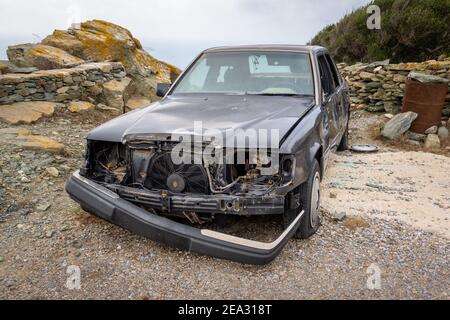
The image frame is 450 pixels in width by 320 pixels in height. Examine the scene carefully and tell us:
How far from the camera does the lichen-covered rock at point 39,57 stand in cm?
860

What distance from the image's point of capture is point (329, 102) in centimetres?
453

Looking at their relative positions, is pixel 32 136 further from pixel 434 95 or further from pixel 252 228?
pixel 434 95

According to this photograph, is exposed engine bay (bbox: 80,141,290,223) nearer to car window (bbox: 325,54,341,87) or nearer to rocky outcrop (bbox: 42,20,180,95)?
car window (bbox: 325,54,341,87)

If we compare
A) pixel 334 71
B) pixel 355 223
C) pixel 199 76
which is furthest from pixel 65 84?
pixel 355 223

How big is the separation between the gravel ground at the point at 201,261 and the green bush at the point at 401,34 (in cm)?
947

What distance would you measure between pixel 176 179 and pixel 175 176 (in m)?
0.02

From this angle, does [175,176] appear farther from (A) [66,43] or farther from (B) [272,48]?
(A) [66,43]

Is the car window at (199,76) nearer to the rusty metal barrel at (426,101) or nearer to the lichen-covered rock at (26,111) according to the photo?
the lichen-covered rock at (26,111)

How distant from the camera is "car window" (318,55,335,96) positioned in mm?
4562

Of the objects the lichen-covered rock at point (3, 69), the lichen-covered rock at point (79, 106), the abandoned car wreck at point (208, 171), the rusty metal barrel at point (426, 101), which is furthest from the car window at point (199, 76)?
the lichen-covered rock at point (3, 69)

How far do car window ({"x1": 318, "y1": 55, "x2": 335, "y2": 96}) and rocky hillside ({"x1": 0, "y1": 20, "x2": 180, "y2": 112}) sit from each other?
4804 millimetres
